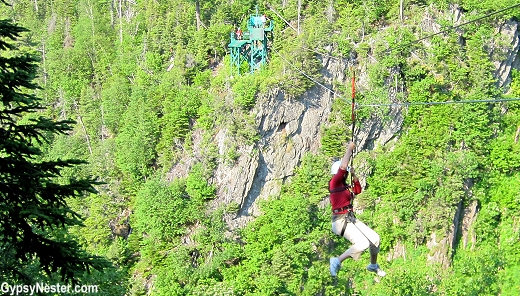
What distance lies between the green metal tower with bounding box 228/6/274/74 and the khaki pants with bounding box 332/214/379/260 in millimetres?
22944

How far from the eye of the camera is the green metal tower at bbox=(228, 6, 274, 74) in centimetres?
3225

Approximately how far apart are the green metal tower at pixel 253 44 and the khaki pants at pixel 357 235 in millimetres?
22944

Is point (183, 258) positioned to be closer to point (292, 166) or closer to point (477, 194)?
point (292, 166)

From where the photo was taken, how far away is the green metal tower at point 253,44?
32250 mm

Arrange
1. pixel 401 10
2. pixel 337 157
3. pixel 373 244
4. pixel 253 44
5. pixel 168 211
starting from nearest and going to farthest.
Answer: pixel 373 244
pixel 168 211
pixel 337 157
pixel 253 44
pixel 401 10

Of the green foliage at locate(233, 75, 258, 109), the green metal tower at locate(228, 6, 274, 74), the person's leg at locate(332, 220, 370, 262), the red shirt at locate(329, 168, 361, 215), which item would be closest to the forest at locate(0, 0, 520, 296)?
the green foliage at locate(233, 75, 258, 109)

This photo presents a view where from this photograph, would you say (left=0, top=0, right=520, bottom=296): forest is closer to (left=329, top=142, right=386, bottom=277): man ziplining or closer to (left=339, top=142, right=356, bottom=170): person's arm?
(left=329, top=142, right=386, bottom=277): man ziplining

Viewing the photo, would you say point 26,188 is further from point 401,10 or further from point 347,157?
point 401,10

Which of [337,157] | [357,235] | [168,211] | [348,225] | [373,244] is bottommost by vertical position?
[168,211]

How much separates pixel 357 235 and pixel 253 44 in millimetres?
23872

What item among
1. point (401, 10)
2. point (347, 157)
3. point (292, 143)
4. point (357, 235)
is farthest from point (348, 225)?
point (401, 10)

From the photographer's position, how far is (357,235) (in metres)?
9.98

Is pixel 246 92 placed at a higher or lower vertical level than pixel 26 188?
lower

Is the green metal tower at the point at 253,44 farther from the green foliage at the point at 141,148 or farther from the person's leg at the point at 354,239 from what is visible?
the person's leg at the point at 354,239
